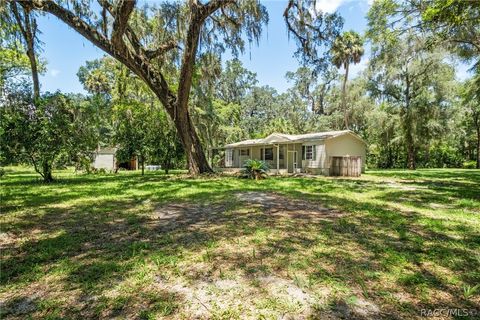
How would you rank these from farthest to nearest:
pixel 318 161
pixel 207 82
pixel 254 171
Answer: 1. pixel 318 161
2. pixel 207 82
3. pixel 254 171

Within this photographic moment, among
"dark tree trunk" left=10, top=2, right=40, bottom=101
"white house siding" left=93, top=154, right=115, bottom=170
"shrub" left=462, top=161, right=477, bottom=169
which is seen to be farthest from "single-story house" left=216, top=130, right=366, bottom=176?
"shrub" left=462, top=161, right=477, bottom=169

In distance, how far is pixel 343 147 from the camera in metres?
18.1

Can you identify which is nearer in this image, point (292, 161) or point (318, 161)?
point (318, 161)

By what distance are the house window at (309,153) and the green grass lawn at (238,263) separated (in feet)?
39.4

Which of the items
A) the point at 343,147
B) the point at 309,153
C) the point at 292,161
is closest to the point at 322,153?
the point at 309,153

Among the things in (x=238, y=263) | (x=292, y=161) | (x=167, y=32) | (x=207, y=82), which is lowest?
(x=238, y=263)

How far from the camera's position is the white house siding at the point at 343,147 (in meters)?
17.3

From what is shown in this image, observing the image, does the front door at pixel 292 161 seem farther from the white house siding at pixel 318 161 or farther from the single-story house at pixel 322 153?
the white house siding at pixel 318 161

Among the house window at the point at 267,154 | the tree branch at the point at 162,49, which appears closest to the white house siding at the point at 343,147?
the house window at the point at 267,154

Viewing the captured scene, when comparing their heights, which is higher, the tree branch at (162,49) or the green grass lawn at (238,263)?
the tree branch at (162,49)

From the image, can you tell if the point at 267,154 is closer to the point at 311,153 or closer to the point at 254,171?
the point at 311,153

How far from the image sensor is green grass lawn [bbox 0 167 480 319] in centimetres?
235

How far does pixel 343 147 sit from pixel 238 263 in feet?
54.0

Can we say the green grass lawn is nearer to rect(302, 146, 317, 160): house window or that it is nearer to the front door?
rect(302, 146, 317, 160): house window
